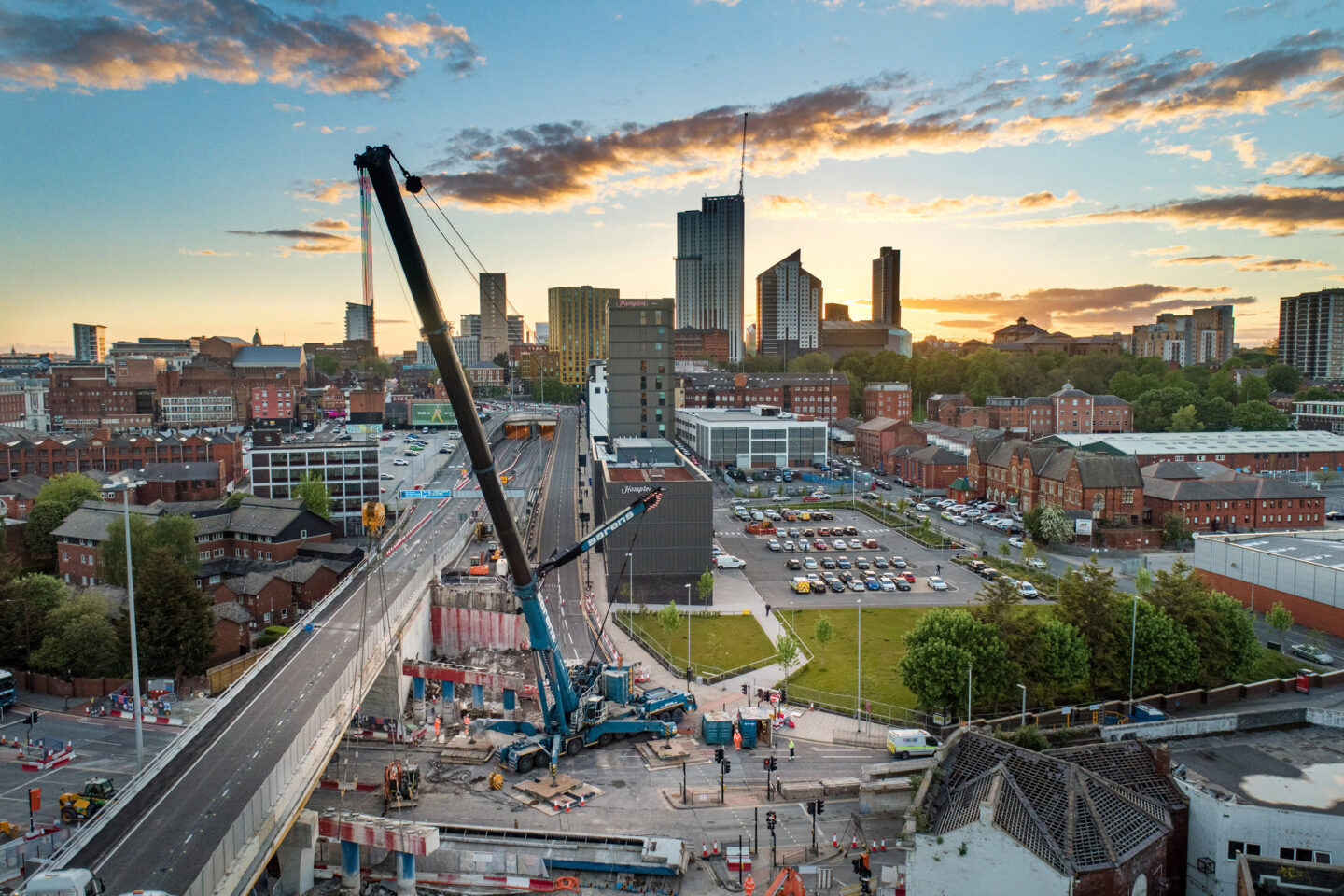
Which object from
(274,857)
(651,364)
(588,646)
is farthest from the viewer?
(651,364)

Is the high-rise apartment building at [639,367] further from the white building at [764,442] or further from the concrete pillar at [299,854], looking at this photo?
the concrete pillar at [299,854]

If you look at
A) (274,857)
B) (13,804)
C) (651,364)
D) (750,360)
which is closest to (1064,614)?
(274,857)

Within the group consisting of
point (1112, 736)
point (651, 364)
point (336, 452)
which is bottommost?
point (1112, 736)

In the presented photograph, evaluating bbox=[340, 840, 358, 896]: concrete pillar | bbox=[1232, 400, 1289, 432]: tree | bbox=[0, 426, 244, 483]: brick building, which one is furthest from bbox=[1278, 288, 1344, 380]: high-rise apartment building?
bbox=[340, 840, 358, 896]: concrete pillar

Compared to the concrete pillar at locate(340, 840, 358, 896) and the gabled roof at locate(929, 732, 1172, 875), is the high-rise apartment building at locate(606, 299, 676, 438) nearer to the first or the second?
the concrete pillar at locate(340, 840, 358, 896)

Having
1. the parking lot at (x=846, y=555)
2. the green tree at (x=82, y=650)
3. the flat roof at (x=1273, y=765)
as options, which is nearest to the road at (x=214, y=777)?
the green tree at (x=82, y=650)

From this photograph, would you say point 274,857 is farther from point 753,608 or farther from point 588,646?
point 753,608
